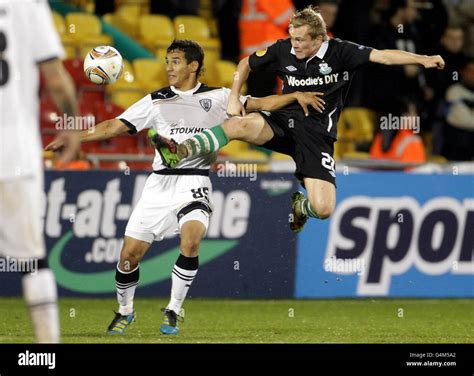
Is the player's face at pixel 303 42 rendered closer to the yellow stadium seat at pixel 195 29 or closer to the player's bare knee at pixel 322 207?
the player's bare knee at pixel 322 207

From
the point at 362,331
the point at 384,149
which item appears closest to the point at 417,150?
the point at 384,149

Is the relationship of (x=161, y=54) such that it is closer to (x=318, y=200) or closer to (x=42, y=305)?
(x=318, y=200)

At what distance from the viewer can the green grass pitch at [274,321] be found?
28.9 ft

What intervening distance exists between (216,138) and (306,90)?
0.92 meters

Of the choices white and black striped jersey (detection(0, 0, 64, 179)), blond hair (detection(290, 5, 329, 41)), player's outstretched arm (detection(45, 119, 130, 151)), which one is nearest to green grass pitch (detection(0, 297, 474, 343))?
player's outstretched arm (detection(45, 119, 130, 151))

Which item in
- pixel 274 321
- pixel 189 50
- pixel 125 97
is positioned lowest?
pixel 274 321

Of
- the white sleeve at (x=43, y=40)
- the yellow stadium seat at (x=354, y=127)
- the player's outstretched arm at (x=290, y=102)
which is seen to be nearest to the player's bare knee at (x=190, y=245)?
the player's outstretched arm at (x=290, y=102)

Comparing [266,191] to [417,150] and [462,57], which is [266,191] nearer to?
[417,150]

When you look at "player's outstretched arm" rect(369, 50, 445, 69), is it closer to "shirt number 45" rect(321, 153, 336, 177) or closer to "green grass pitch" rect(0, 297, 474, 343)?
"shirt number 45" rect(321, 153, 336, 177)

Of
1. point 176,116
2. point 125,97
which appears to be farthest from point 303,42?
point 125,97

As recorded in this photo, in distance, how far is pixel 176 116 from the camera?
9203 millimetres

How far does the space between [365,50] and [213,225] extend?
3513 millimetres

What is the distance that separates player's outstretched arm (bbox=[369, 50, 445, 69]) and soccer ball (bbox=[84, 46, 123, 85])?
1.88 meters

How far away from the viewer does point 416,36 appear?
1495 cm
